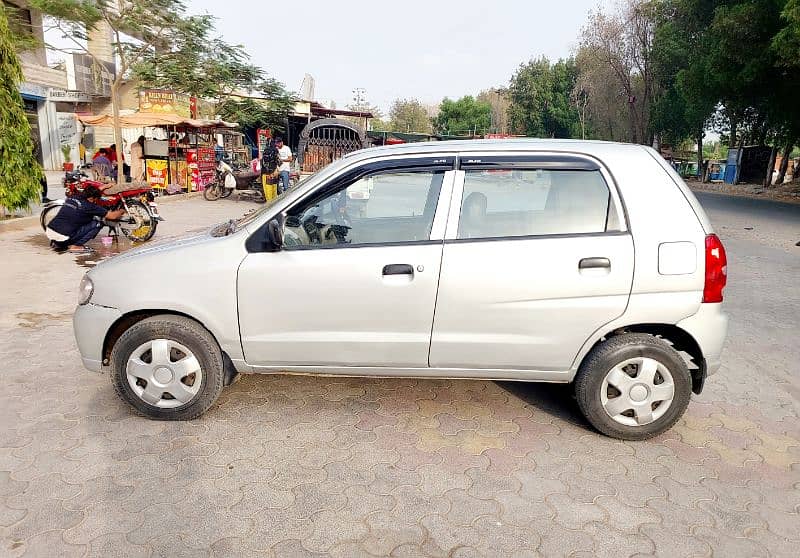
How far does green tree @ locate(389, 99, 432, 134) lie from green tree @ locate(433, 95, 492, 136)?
3.52 meters

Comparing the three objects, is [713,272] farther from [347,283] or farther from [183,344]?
[183,344]

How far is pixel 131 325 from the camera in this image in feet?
11.2

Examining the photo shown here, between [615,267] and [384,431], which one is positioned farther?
[384,431]

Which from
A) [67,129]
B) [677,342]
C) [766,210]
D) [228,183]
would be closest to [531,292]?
[677,342]

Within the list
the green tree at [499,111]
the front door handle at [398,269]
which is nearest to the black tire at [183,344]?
the front door handle at [398,269]

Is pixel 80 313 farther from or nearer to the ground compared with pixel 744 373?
farther from the ground

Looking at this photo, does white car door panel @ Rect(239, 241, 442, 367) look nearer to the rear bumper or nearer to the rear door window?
the rear door window

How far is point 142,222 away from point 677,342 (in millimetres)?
8732

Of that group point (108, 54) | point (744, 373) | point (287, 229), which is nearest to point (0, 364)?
point (287, 229)

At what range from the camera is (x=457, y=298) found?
3.15m

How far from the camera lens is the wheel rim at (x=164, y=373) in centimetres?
331

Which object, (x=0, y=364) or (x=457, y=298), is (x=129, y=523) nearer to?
(x=457, y=298)

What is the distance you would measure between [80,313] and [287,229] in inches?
54.8

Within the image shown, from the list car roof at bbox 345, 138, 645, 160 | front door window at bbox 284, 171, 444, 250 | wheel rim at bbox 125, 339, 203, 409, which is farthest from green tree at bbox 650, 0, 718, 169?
wheel rim at bbox 125, 339, 203, 409
